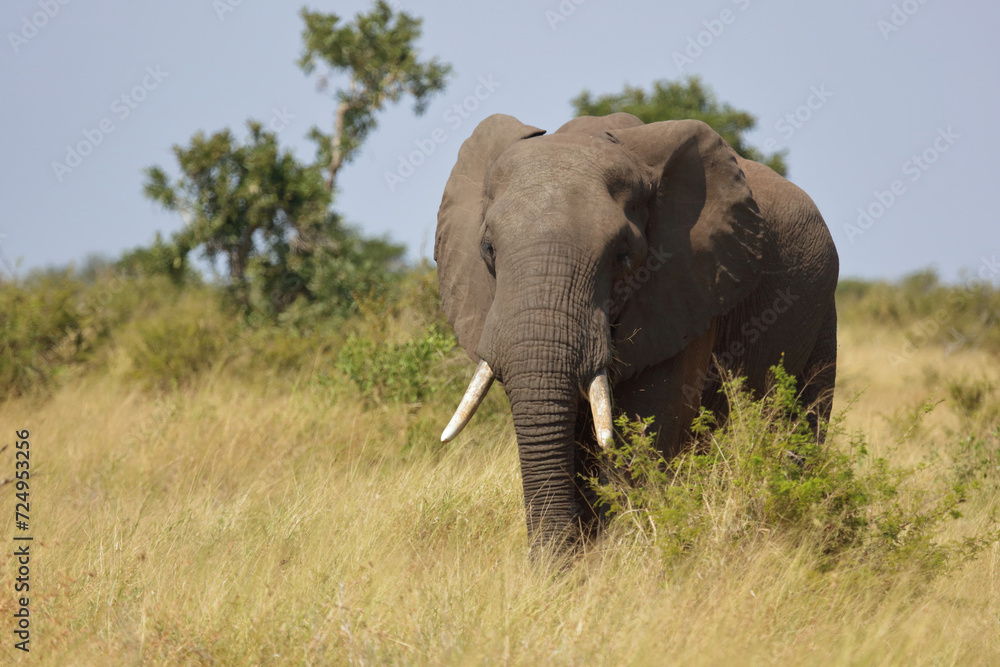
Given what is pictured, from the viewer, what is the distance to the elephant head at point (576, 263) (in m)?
4.75

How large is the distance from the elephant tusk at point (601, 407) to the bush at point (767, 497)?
0.14m

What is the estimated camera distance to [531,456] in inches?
193

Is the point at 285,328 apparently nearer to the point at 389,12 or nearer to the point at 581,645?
the point at 389,12

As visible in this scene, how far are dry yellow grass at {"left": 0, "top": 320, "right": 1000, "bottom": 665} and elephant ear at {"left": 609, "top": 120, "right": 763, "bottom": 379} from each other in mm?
1136

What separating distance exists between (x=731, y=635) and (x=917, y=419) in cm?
224

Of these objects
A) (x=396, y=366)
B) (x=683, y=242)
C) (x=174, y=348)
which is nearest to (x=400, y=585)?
(x=683, y=242)

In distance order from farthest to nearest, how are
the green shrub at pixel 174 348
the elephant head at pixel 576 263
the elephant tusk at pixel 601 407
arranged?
1. the green shrub at pixel 174 348
2. the elephant head at pixel 576 263
3. the elephant tusk at pixel 601 407

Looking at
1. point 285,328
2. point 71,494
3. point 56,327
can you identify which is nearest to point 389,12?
point 285,328

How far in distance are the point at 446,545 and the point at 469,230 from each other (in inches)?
73.6

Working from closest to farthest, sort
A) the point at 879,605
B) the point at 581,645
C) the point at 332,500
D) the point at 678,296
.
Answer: the point at 581,645 < the point at 879,605 < the point at 678,296 < the point at 332,500

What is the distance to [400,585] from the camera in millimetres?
4656

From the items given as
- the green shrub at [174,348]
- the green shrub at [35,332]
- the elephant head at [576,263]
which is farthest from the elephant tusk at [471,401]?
the green shrub at [35,332]

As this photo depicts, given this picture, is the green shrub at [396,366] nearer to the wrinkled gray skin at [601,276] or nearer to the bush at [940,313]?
the wrinkled gray skin at [601,276]

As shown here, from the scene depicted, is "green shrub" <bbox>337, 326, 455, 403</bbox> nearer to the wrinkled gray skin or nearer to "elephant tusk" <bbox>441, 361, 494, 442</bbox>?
the wrinkled gray skin
